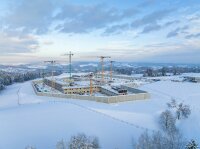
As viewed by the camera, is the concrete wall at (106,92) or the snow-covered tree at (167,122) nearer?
the snow-covered tree at (167,122)

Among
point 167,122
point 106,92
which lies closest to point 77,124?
point 167,122

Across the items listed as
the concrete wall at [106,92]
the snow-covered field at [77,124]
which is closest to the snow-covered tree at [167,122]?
the snow-covered field at [77,124]

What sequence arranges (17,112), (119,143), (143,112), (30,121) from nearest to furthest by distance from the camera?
(119,143)
(30,121)
(17,112)
(143,112)

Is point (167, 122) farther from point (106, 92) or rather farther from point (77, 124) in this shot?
A: point (106, 92)

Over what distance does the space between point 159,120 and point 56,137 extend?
44.6ft

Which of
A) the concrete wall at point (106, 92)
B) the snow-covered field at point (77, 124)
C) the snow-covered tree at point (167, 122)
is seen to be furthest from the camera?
the concrete wall at point (106, 92)

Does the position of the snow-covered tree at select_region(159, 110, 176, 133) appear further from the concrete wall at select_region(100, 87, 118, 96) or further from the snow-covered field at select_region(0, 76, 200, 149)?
the concrete wall at select_region(100, 87, 118, 96)

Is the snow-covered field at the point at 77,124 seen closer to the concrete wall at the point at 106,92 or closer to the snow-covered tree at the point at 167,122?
the snow-covered tree at the point at 167,122

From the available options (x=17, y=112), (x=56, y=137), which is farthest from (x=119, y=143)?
(x=17, y=112)

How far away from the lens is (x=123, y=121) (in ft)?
108

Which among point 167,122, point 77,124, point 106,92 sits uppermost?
point 106,92

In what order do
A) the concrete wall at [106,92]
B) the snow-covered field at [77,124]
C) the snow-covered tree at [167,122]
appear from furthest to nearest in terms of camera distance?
the concrete wall at [106,92] → the snow-covered tree at [167,122] → the snow-covered field at [77,124]

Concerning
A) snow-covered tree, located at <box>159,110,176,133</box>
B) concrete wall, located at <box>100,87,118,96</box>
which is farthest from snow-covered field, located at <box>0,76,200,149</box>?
concrete wall, located at <box>100,87,118,96</box>

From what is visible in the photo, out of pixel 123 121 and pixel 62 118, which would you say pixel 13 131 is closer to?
pixel 62 118
